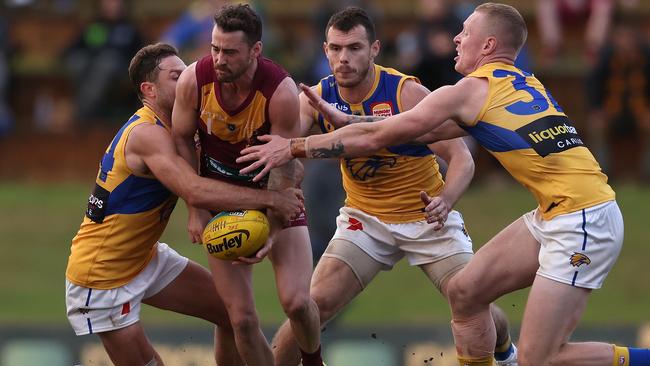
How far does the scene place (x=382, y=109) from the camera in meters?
9.99

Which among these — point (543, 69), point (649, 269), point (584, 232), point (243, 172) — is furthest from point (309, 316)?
point (543, 69)

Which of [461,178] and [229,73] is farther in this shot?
[461,178]

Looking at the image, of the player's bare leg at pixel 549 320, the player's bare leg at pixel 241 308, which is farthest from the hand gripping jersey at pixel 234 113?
the player's bare leg at pixel 549 320

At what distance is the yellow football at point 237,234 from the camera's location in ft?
29.9

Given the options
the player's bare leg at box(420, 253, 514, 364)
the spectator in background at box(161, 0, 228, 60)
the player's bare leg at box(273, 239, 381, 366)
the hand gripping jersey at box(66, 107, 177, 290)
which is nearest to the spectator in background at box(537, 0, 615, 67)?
the spectator in background at box(161, 0, 228, 60)

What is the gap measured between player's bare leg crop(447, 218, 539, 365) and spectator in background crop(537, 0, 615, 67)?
35.5 feet

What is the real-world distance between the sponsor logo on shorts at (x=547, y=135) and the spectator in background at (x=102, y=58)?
35.4 feet

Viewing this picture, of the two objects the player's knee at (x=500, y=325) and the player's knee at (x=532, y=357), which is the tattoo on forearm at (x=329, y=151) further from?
the player's knee at (x=500, y=325)

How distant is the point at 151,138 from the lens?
9.36 m

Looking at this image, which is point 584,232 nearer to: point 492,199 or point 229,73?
point 229,73

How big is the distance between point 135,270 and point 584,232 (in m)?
3.12

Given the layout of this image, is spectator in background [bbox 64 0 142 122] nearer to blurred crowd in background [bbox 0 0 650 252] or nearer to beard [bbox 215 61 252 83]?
blurred crowd in background [bbox 0 0 650 252]

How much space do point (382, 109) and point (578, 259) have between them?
193 cm

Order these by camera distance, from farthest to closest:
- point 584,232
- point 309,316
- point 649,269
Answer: point 649,269 < point 309,316 < point 584,232
